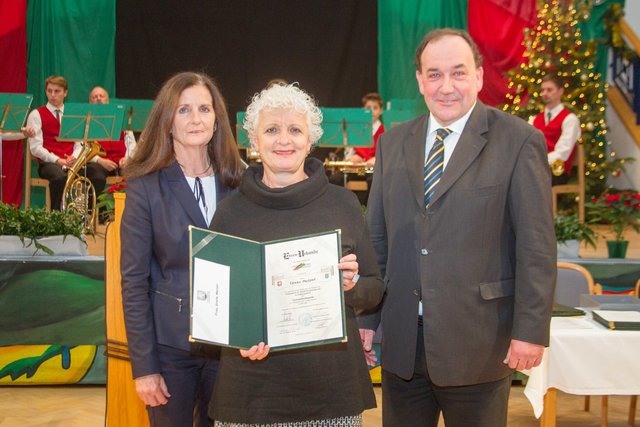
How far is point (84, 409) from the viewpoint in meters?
4.91

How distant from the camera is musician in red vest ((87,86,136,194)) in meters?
8.61

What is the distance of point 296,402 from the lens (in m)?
2.21

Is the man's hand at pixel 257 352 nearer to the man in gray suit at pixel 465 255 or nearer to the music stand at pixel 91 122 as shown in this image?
the man in gray suit at pixel 465 255

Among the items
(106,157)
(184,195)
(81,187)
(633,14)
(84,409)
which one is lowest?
(84,409)

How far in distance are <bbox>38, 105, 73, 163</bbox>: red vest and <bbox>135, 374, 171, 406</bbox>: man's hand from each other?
7188 millimetres

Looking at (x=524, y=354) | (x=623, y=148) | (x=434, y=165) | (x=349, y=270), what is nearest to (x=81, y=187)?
(x=434, y=165)

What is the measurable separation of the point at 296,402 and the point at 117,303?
1168mm

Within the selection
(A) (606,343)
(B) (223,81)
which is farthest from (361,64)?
(A) (606,343)

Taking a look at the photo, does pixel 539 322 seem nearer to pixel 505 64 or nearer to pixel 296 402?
pixel 296 402

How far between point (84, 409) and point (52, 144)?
5080 millimetres

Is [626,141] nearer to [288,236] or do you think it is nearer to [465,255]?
[465,255]

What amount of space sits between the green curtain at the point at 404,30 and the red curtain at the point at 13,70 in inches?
206

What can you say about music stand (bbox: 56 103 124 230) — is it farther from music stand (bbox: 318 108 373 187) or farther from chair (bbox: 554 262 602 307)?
chair (bbox: 554 262 602 307)

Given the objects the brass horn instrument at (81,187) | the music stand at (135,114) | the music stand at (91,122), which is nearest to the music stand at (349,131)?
the music stand at (91,122)
